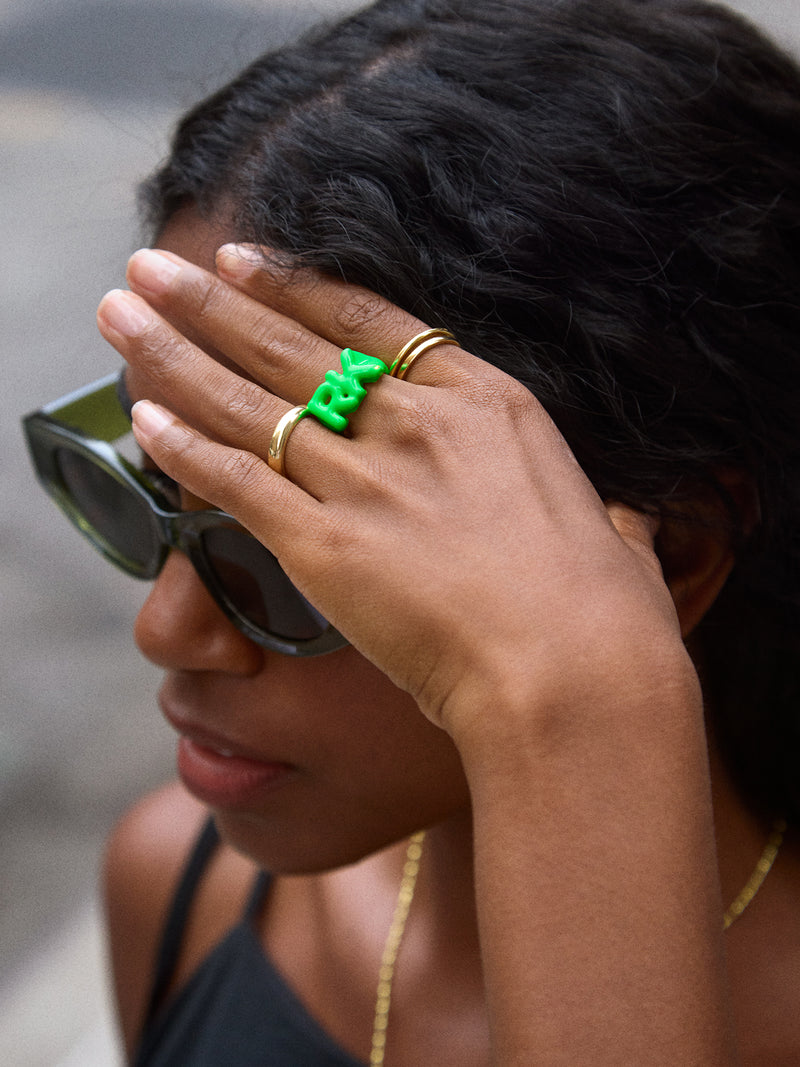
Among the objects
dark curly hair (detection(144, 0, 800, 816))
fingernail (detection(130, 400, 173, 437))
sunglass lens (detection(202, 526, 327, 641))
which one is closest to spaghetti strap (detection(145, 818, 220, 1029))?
sunglass lens (detection(202, 526, 327, 641))

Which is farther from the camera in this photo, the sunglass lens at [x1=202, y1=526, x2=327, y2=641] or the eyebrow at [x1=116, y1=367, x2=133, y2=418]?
the eyebrow at [x1=116, y1=367, x2=133, y2=418]

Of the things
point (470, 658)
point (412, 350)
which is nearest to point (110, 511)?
point (412, 350)

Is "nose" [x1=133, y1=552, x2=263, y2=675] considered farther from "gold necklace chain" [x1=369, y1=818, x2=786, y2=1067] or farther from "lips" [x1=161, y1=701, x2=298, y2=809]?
"gold necklace chain" [x1=369, y1=818, x2=786, y2=1067]

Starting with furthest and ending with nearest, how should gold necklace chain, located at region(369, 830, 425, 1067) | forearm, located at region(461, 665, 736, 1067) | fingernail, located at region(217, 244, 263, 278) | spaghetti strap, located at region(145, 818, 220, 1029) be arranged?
spaghetti strap, located at region(145, 818, 220, 1029)
gold necklace chain, located at region(369, 830, 425, 1067)
fingernail, located at region(217, 244, 263, 278)
forearm, located at region(461, 665, 736, 1067)

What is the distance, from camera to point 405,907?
1.80 m

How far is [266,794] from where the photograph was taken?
1.35m

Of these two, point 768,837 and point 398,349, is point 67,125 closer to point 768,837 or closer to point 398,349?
point 398,349

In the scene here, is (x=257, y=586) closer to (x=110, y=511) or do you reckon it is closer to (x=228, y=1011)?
(x=110, y=511)

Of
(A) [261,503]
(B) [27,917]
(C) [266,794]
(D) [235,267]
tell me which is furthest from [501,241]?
(B) [27,917]

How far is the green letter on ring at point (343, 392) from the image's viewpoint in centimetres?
104

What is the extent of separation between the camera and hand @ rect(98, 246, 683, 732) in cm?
90

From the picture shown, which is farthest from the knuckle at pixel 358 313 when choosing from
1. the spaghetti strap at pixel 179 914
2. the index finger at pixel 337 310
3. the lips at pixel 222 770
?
the spaghetti strap at pixel 179 914

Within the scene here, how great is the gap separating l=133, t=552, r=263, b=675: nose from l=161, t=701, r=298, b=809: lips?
12cm

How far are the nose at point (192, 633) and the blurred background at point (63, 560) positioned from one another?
141 cm
